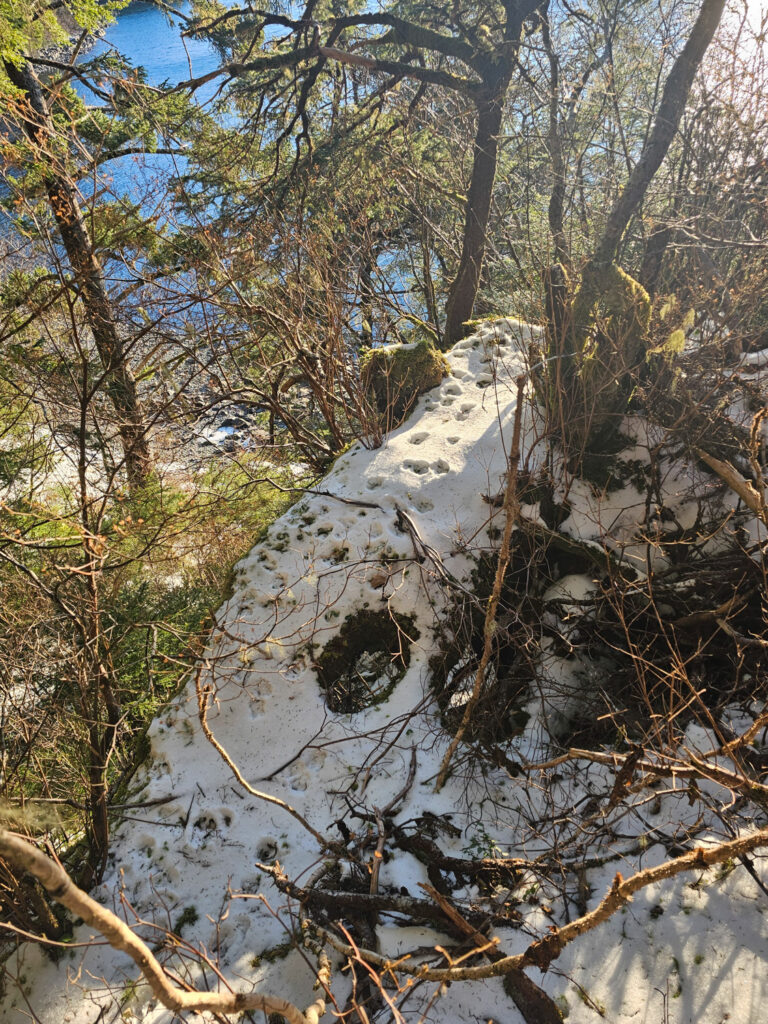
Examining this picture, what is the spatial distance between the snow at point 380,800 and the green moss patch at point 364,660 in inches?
Answer: 3.5

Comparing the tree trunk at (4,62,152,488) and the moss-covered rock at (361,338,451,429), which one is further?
the moss-covered rock at (361,338,451,429)

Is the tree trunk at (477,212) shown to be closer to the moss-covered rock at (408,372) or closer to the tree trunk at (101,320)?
the moss-covered rock at (408,372)

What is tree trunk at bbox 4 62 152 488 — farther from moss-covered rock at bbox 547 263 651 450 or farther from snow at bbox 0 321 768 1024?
moss-covered rock at bbox 547 263 651 450

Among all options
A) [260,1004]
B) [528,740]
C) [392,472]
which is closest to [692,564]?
[528,740]

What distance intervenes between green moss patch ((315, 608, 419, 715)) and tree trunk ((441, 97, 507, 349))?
4.09 m

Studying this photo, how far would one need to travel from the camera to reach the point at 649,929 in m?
2.84

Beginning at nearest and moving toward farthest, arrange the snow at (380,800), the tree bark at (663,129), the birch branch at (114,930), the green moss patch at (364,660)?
the birch branch at (114,930), the snow at (380,800), the green moss patch at (364,660), the tree bark at (663,129)

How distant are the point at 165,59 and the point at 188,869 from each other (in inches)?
884

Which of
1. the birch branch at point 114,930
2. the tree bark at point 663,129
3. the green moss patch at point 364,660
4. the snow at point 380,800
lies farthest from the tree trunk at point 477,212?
the birch branch at point 114,930

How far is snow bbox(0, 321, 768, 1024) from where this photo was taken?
2768 millimetres

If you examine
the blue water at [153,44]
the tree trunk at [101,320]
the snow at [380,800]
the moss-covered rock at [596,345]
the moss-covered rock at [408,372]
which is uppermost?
the blue water at [153,44]

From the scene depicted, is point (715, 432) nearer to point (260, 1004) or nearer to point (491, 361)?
point (491, 361)

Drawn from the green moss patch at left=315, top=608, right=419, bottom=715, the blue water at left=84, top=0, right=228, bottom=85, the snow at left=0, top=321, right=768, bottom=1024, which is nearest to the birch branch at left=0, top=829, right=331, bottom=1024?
the snow at left=0, top=321, right=768, bottom=1024

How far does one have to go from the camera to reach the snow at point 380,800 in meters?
2.77
